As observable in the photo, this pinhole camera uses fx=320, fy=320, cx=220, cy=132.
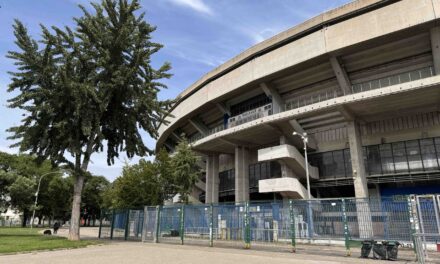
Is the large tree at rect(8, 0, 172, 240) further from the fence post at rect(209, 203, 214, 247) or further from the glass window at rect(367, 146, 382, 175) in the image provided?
the glass window at rect(367, 146, 382, 175)

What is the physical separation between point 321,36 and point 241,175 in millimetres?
15143

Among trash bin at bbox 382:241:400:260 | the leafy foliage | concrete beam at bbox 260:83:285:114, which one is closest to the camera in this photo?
trash bin at bbox 382:241:400:260

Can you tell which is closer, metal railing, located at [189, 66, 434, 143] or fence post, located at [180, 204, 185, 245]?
fence post, located at [180, 204, 185, 245]

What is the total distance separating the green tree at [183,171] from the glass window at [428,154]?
1870cm

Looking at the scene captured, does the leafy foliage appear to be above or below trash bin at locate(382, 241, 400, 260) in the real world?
above

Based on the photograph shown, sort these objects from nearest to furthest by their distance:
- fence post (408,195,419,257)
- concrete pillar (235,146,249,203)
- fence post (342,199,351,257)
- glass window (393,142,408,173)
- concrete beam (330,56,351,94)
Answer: fence post (408,195,419,257) < fence post (342,199,351,257) < concrete beam (330,56,351,94) < glass window (393,142,408,173) < concrete pillar (235,146,249,203)

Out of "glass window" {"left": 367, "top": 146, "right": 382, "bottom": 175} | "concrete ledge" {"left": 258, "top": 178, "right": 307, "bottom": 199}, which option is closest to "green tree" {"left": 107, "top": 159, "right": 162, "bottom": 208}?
"concrete ledge" {"left": 258, "top": 178, "right": 307, "bottom": 199}

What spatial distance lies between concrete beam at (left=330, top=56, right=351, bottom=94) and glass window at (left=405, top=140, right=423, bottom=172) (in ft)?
20.0

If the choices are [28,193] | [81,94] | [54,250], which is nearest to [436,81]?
[81,94]

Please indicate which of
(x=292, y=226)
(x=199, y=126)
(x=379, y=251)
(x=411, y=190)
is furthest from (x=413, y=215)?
(x=199, y=126)

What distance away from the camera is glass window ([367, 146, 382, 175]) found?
25375mm

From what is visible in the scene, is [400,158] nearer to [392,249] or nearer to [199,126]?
[392,249]

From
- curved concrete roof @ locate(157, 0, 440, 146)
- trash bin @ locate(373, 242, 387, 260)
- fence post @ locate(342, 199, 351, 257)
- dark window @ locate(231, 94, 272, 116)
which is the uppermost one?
curved concrete roof @ locate(157, 0, 440, 146)

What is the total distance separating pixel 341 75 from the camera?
24.4m
